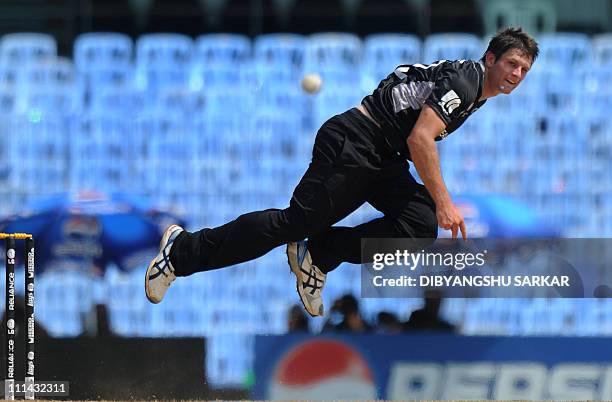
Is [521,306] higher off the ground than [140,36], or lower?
lower

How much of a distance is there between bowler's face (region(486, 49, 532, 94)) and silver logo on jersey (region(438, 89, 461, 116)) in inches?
8.9

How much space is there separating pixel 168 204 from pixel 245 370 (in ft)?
3.60

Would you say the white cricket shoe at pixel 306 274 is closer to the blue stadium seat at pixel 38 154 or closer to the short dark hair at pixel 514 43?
the short dark hair at pixel 514 43

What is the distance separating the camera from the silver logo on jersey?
5.27 metres

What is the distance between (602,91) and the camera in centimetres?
788

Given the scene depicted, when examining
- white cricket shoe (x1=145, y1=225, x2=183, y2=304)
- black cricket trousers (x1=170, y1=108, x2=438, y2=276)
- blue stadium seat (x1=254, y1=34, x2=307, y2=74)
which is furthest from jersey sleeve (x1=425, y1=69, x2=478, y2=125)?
blue stadium seat (x1=254, y1=34, x2=307, y2=74)

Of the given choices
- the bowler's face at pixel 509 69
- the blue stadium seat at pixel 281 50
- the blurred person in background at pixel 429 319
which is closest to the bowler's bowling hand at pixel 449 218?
the bowler's face at pixel 509 69

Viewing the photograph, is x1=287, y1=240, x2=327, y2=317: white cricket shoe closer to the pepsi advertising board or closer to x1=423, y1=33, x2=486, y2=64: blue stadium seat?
the pepsi advertising board

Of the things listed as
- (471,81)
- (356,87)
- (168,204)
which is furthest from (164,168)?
(471,81)

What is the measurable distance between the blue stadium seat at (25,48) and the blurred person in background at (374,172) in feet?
8.97

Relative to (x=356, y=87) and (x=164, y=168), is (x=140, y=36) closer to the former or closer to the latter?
(x=164, y=168)

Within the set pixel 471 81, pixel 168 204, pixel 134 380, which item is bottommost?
pixel 134 380

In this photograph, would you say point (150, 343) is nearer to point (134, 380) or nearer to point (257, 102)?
point (134, 380)

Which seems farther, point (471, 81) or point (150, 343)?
point (150, 343)
